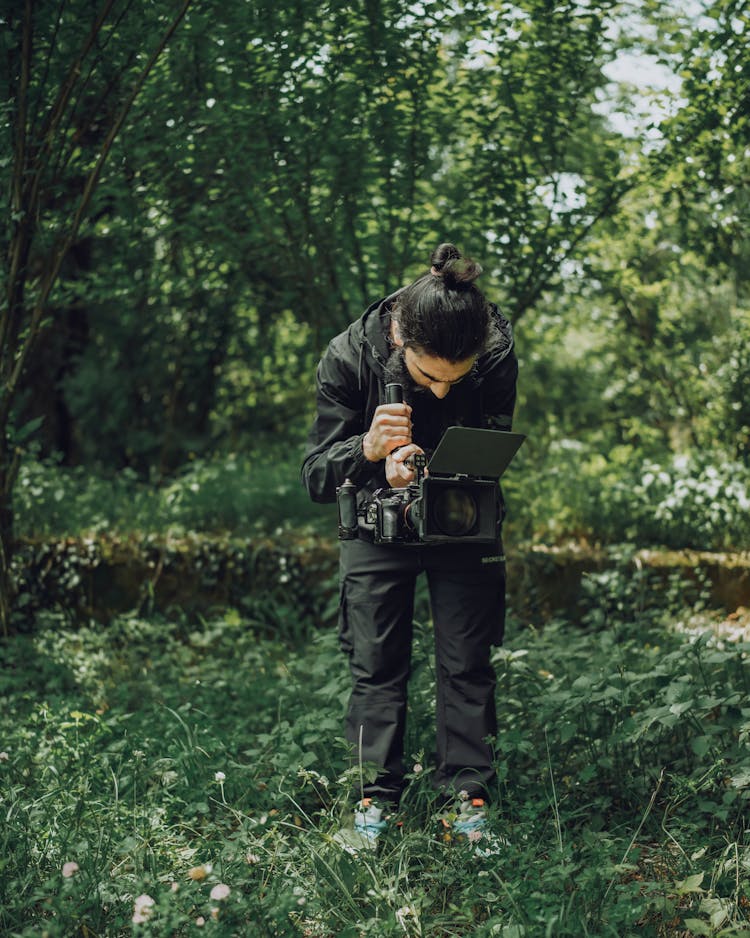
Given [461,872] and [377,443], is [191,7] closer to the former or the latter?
[377,443]

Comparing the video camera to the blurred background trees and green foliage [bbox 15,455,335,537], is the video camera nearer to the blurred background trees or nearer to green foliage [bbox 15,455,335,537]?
the blurred background trees

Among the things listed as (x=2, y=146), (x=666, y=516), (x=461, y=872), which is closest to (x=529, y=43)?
(x=2, y=146)

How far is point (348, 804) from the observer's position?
246 centimetres

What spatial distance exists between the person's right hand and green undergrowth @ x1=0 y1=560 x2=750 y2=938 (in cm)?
86

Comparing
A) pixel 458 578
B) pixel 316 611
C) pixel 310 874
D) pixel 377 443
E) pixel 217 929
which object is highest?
pixel 377 443

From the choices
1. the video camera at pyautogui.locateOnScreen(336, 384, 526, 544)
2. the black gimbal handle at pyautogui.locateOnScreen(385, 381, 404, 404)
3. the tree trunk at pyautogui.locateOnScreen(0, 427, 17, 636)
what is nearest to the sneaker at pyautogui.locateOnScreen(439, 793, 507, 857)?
the video camera at pyautogui.locateOnScreen(336, 384, 526, 544)

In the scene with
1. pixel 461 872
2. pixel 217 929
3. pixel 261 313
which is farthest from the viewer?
pixel 261 313

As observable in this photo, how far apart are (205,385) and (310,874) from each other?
5431 millimetres

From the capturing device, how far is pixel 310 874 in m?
2.34

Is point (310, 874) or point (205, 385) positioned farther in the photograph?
point (205, 385)

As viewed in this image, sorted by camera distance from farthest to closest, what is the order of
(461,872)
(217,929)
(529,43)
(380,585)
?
(529,43) < (380,585) < (461,872) < (217,929)

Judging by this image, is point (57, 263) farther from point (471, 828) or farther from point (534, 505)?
point (471, 828)

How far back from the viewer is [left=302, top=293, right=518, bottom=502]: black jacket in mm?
2539

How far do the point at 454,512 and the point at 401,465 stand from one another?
19 cm
